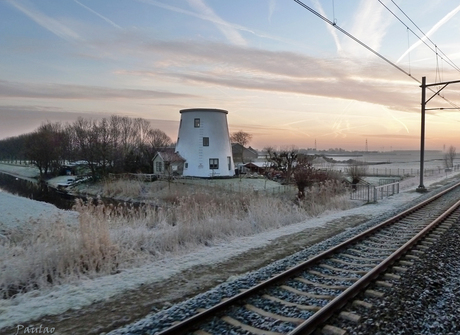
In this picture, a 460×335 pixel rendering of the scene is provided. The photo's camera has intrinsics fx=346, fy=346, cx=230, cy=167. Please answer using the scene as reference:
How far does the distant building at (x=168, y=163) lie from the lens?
45438 mm

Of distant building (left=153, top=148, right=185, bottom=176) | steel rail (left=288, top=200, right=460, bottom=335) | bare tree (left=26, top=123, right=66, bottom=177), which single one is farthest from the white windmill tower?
steel rail (left=288, top=200, right=460, bottom=335)

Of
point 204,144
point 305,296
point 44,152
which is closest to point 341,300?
point 305,296

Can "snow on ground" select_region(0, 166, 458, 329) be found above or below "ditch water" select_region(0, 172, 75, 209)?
above

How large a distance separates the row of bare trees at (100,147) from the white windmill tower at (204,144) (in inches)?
330

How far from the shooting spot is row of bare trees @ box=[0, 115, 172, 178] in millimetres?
51781

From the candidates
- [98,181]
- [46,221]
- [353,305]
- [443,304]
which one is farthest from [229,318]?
[98,181]

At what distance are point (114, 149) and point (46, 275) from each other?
51.4m

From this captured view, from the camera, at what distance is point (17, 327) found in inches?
189

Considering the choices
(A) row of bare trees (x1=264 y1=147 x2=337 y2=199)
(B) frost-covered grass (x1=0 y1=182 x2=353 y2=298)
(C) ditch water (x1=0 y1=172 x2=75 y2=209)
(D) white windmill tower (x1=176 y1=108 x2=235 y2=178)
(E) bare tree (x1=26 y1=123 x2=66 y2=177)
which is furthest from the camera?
(E) bare tree (x1=26 y1=123 x2=66 y2=177)

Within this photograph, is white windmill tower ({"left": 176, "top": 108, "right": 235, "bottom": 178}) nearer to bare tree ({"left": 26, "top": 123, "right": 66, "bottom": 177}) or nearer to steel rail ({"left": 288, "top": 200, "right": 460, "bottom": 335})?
bare tree ({"left": 26, "top": 123, "right": 66, "bottom": 177})

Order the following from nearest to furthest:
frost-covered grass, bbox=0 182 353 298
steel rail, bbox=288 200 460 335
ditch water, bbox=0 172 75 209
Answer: steel rail, bbox=288 200 460 335, frost-covered grass, bbox=0 182 353 298, ditch water, bbox=0 172 75 209

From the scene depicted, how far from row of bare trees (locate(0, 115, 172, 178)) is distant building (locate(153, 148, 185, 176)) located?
4.56 m

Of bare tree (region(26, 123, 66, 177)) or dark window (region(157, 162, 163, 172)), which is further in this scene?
bare tree (region(26, 123, 66, 177))

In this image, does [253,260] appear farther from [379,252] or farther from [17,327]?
[17,327]
